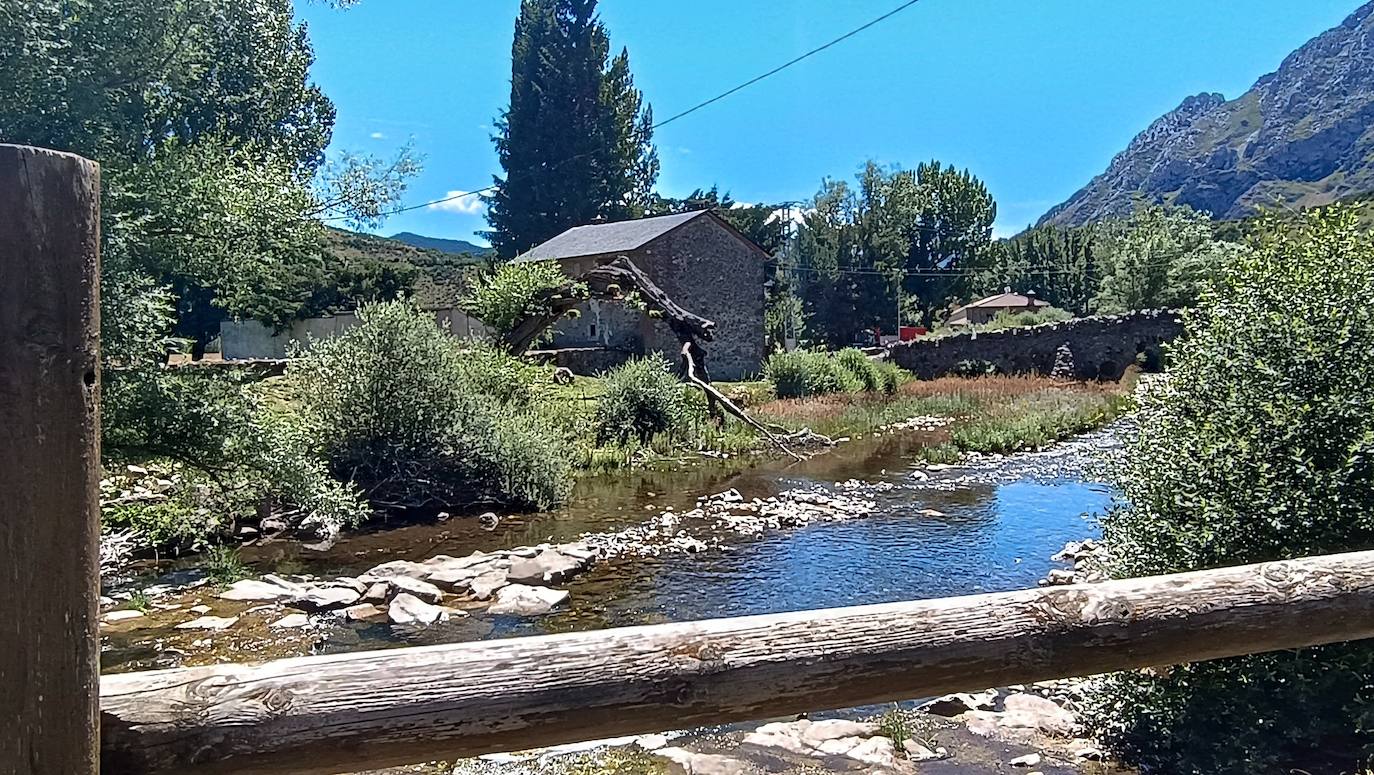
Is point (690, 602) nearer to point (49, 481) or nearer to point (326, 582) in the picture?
point (326, 582)

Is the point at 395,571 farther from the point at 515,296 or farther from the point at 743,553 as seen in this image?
the point at 515,296

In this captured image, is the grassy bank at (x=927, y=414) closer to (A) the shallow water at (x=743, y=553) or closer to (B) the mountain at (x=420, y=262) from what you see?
(A) the shallow water at (x=743, y=553)

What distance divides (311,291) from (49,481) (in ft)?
112

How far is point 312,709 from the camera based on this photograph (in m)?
1.70

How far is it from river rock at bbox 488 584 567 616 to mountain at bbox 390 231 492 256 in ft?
161

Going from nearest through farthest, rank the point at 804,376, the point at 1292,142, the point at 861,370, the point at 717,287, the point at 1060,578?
the point at 1060,578 < the point at 804,376 < the point at 861,370 < the point at 717,287 < the point at 1292,142

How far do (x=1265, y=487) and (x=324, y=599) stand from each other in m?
7.42

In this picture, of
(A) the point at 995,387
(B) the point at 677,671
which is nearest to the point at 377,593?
(B) the point at 677,671

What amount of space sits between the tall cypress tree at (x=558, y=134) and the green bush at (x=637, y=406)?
33723mm

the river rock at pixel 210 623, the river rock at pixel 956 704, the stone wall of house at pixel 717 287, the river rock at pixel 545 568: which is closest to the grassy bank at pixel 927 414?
the stone wall of house at pixel 717 287

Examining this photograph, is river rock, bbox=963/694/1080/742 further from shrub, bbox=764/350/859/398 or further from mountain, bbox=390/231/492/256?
mountain, bbox=390/231/492/256

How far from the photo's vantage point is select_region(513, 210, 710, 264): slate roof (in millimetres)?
31922

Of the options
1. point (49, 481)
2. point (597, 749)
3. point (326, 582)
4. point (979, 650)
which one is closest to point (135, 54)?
point (326, 582)

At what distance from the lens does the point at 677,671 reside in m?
1.88
